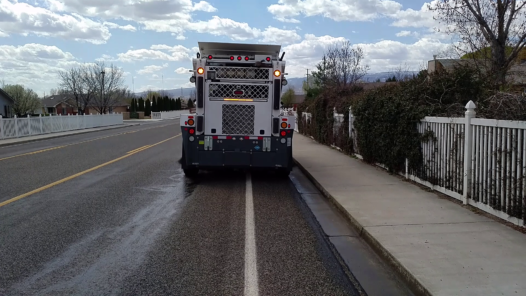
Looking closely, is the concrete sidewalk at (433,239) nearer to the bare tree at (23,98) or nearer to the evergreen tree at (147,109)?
the bare tree at (23,98)

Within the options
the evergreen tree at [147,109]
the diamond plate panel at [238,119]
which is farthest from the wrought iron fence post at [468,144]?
the evergreen tree at [147,109]

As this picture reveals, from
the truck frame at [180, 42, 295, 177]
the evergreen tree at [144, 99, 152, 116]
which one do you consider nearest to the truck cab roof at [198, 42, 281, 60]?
the truck frame at [180, 42, 295, 177]

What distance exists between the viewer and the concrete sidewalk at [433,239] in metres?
4.79

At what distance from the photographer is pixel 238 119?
36.9ft

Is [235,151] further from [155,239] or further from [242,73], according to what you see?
[155,239]

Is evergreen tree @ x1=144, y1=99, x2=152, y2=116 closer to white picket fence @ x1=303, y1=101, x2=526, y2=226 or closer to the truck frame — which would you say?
the truck frame

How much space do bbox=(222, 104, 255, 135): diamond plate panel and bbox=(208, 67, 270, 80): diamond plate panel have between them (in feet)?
2.29

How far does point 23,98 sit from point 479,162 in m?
85.1

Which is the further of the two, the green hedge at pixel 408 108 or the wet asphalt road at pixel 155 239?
the green hedge at pixel 408 108

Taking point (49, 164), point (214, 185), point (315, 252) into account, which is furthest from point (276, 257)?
point (49, 164)

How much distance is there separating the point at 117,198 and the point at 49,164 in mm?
6711

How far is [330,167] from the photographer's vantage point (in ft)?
45.1

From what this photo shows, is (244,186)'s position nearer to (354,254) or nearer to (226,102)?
(226,102)

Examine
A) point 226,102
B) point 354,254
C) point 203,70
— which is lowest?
point 354,254
